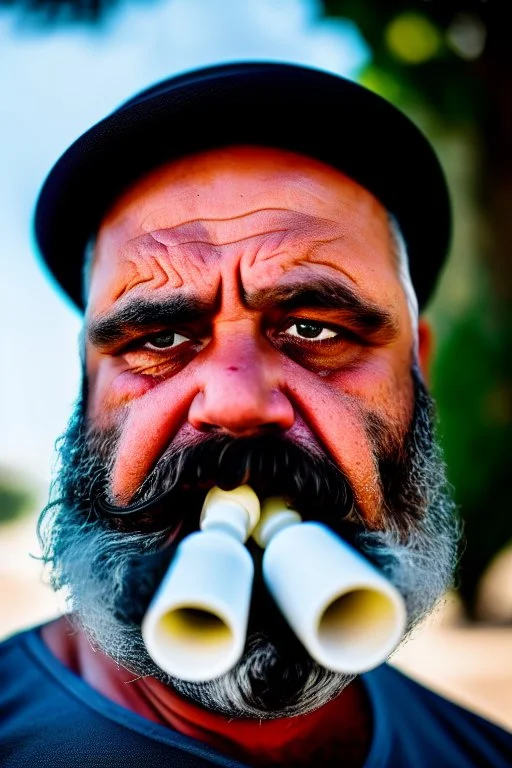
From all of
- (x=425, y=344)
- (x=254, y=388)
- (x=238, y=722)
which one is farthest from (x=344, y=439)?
(x=425, y=344)

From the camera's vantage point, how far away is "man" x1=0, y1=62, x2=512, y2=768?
4.18ft

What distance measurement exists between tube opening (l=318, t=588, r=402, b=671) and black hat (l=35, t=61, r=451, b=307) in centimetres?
106

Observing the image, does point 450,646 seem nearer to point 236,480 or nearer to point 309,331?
point 309,331

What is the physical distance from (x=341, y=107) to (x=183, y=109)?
374 mm

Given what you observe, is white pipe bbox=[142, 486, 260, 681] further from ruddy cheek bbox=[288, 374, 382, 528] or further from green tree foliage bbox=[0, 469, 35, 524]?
green tree foliage bbox=[0, 469, 35, 524]

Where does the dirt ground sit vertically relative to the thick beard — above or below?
below

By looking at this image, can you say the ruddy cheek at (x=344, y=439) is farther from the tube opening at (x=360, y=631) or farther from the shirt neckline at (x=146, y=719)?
A: the shirt neckline at (x=146, y=719)

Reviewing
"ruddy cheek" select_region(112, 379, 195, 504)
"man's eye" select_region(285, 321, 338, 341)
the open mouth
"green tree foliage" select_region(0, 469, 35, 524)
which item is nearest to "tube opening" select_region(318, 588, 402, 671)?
the open mouth

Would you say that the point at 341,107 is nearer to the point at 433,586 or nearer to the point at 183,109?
the point at 183,109

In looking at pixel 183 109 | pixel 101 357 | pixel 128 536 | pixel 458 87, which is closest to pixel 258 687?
pixel 128 536

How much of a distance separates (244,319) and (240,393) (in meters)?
0.21

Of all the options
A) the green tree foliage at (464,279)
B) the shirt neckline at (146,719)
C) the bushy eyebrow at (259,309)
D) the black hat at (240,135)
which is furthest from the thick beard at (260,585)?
the green tree foliage at (464,279)

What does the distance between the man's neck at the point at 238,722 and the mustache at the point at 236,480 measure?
37cm

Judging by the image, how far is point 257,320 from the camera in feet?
4.67
